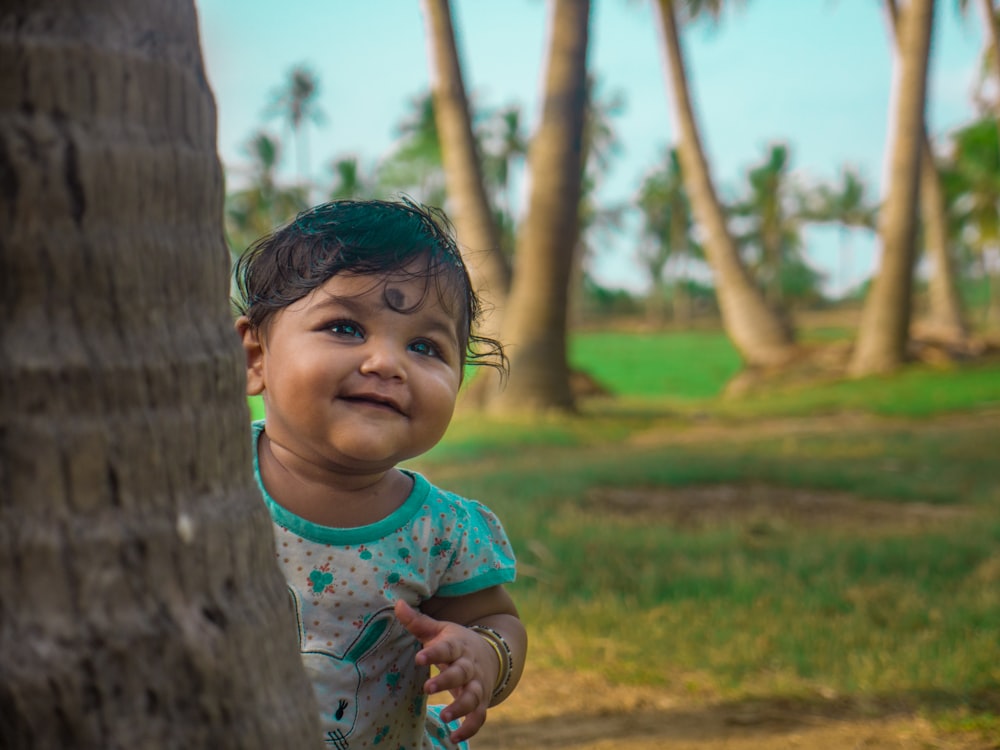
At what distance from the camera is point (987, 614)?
4039 millimetres

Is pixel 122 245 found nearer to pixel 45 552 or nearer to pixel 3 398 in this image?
pixel 3 398

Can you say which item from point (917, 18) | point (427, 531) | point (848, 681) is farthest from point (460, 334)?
point (917, 18)

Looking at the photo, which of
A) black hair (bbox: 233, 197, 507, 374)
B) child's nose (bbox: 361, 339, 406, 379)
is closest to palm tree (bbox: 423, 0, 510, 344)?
black hair (bbox: 233, 197, 507, 374)

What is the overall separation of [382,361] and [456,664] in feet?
1.79

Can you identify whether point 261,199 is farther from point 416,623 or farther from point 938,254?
point 416,623

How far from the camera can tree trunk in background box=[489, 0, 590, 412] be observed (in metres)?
11.0

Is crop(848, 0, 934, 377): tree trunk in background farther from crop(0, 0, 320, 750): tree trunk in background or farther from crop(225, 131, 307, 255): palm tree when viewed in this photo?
crop(225, 131, 307, 255): palm tree

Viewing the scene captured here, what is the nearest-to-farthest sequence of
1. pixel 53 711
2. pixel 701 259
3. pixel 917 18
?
1. pixel 53 711
2. pixel 917 18
3. pixel 701 259

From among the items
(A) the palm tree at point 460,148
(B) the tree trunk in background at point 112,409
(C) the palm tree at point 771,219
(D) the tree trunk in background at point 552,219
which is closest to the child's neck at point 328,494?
(B) the tree trunk in background at point 112,409

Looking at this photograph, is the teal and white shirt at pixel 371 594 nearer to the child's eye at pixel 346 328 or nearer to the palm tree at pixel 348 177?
the child's eye at pixel 346 328

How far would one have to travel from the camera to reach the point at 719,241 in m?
16.5

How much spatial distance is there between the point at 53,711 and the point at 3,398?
0.33 meters

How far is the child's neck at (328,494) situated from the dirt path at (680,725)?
4.18ft

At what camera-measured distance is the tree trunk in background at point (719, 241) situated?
16500 millimetres
